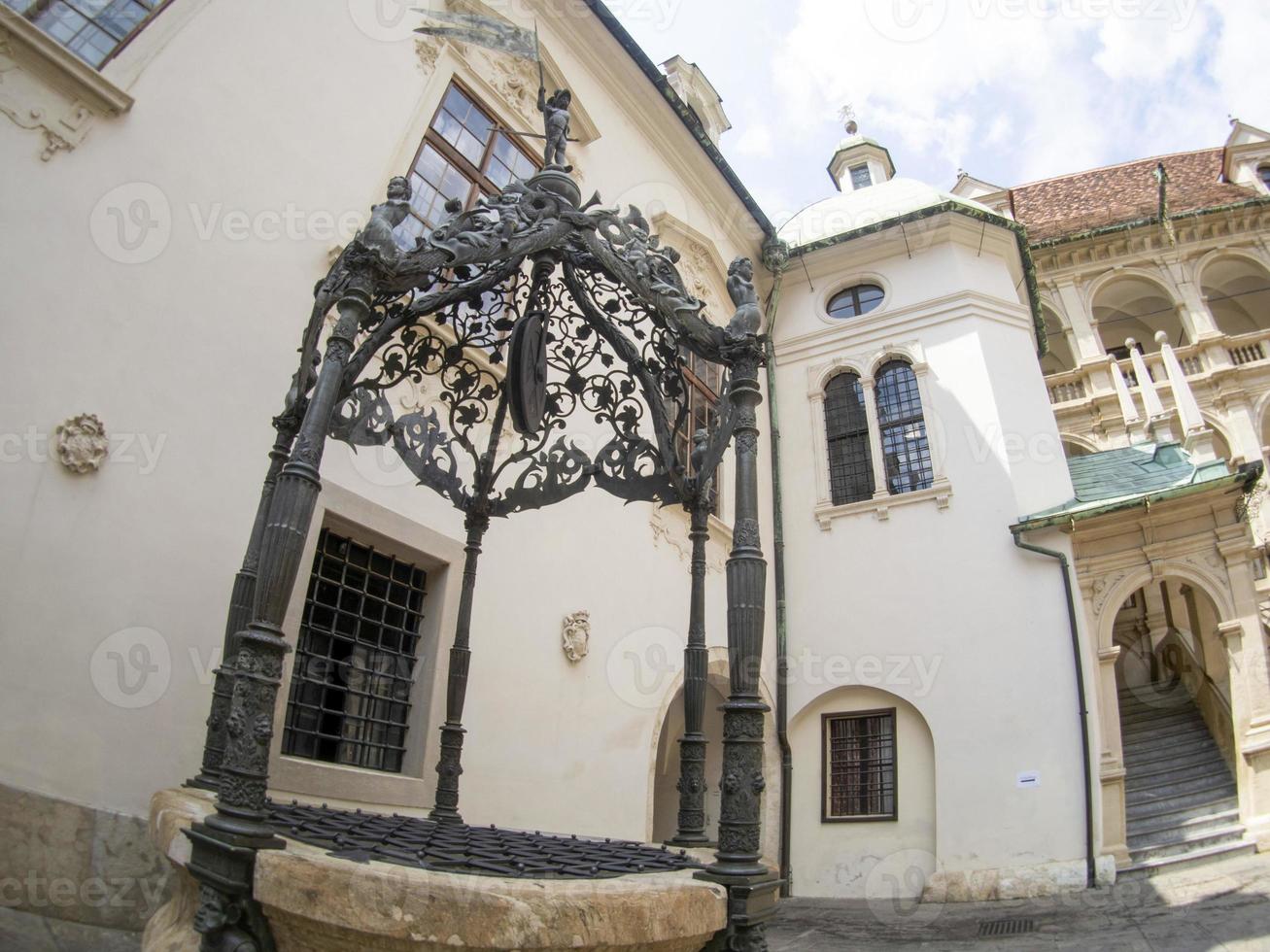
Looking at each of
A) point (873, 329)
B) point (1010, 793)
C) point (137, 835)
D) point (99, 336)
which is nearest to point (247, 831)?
point (137, 835)

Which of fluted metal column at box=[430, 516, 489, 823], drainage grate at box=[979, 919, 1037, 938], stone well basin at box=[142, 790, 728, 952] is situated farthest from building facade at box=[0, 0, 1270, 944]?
stone well basin at box=[142, 790, 728, 952]

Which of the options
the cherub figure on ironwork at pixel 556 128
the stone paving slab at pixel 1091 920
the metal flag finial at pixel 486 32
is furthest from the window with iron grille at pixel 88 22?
the stone paving slab at pixel 1091 920

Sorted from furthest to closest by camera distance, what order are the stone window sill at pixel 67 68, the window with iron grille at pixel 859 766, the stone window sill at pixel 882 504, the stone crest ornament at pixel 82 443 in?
1. the stone window sill at pixel 882 504
2. the window with iron grille at pixel 859 766
3. the stone window sill at pixel 67 68
4. the stone crest ornament at pixel 82 443

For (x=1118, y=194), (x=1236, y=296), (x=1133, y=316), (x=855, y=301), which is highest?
(x=1118, y=194)

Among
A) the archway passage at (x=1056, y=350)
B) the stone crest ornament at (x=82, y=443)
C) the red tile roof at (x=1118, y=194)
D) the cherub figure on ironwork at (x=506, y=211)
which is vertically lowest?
the stone crest ornament at (x=82, y=443)

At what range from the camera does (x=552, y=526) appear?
7504 millimetres

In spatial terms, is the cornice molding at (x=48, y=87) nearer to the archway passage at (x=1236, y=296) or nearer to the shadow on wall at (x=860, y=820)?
the shadow on wall at (x=860, y=820)

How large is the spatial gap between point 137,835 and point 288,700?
1.19m

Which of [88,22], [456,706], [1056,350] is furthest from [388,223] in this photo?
[1056,350]

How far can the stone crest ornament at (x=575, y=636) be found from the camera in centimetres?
723

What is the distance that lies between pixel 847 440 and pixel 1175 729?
5.86 meters

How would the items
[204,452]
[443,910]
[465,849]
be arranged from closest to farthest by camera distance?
[443,910] < [465,849] < [204,452]

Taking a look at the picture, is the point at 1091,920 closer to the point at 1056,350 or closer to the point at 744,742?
the point at 744,742

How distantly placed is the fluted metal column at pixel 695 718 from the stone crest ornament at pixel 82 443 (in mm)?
3202
